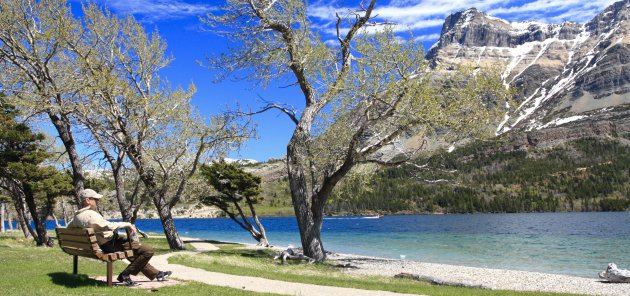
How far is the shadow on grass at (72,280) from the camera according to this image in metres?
11.2

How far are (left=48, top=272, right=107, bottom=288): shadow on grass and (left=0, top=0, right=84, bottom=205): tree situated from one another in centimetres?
1353

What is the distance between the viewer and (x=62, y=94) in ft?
82.0

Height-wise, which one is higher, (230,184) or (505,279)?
(230,184)

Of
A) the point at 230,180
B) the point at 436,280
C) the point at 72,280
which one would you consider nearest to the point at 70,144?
the point at 72,280

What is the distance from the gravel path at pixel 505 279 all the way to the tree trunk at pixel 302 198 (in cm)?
211

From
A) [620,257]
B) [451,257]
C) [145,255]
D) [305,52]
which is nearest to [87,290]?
[145,255]

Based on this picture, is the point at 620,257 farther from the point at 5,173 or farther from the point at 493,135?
the point at 5,173

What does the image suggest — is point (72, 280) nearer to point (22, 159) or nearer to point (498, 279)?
point (22, 159)

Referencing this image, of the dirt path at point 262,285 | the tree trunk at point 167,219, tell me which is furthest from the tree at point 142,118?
the dirt path at point 262,285

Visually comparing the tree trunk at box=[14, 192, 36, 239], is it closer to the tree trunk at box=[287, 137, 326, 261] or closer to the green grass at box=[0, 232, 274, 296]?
the tree trunk at box=[287, 137, 326, 261]

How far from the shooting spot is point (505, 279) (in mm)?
24609

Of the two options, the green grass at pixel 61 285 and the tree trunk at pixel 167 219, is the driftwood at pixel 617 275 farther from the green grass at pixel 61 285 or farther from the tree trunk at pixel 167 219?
the tree trunk at pixel 167 219

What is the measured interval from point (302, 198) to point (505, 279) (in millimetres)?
10576

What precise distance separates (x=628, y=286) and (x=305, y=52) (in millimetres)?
17744
